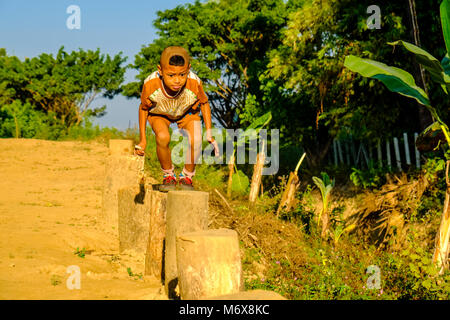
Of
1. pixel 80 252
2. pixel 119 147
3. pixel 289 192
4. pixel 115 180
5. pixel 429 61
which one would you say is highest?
pixel 429 61

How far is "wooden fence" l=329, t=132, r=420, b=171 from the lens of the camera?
9.36 metres

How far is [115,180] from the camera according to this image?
6508 millimetres

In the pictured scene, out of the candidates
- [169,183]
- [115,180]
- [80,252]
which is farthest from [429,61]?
[115,180]

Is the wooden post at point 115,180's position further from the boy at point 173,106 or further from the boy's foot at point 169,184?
the boy at point 173,106

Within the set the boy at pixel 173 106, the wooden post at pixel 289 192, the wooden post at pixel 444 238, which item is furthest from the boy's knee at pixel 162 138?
the wooden post at pixel 289 192

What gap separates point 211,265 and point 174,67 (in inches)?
64.9

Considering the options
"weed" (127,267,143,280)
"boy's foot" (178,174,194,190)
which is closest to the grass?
"weed" (127,267,143,280)

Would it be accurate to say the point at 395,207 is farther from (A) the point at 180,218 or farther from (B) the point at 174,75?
(B) the point at 174,75

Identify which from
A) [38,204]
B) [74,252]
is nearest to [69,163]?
[38,204]

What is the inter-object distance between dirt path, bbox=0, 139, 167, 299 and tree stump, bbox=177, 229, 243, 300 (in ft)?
2.33

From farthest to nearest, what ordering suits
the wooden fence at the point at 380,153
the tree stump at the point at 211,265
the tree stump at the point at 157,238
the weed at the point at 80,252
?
the wooden fence at the point at 380,153 → the weed at the point at 80,252 → the tree stump at the point at 157,238 → the tree stump at the point at 211,265

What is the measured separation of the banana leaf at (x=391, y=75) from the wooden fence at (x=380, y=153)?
4.00 m

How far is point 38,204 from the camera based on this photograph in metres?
7.17

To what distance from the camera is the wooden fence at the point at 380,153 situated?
936 cm
